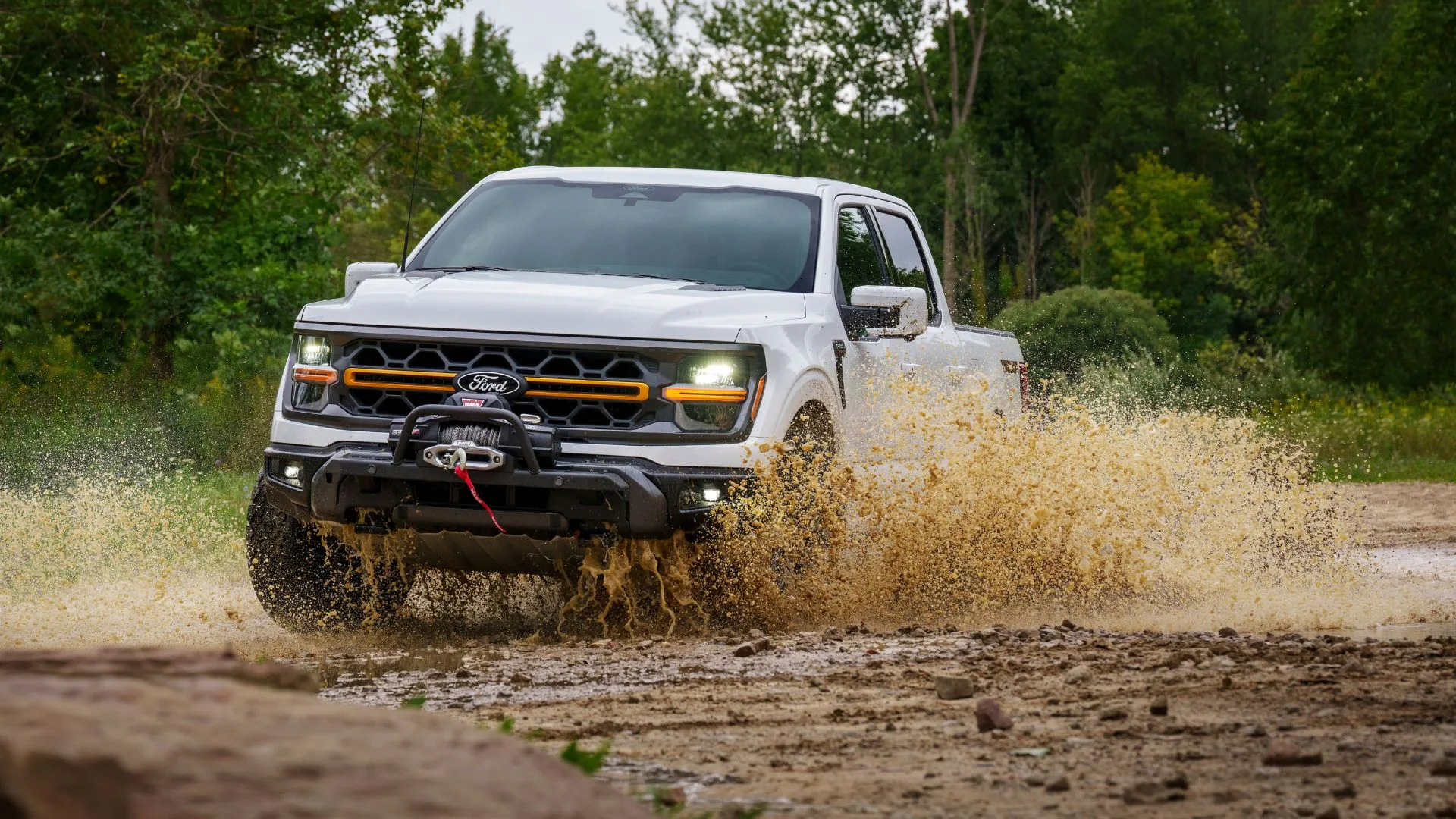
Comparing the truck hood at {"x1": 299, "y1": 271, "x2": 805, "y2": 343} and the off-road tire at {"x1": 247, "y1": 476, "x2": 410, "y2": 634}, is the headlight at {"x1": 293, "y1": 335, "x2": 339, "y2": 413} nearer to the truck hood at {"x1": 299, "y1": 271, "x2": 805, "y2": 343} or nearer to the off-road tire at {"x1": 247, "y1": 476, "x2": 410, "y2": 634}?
the truck hood at {"x1": 299, "y1": 271, "x2": 805, "y2": 343}

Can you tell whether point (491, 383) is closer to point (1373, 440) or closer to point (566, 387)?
point (566, 387)

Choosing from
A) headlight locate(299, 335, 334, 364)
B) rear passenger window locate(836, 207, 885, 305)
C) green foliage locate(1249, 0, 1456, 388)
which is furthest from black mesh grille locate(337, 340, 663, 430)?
green foliage locate(1249, 0, 1456, 388)

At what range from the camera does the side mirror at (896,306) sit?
7.64 meters

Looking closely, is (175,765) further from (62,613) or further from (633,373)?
(62,613)

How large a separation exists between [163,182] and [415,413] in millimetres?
16280

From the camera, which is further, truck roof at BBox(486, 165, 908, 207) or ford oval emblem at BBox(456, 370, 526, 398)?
truck roof at BBox(486, 165, 908, 207)

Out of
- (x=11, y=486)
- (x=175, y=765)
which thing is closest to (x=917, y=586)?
(x=175, y=765)

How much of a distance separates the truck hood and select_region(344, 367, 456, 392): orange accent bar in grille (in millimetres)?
182

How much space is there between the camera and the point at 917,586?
7898 millimetres

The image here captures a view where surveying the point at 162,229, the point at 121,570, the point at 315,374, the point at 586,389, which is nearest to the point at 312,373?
the point at 315,374

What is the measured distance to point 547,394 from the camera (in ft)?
22.7

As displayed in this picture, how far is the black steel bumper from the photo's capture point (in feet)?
22.1

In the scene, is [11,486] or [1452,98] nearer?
[11,486]

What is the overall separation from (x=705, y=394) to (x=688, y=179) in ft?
6.35
